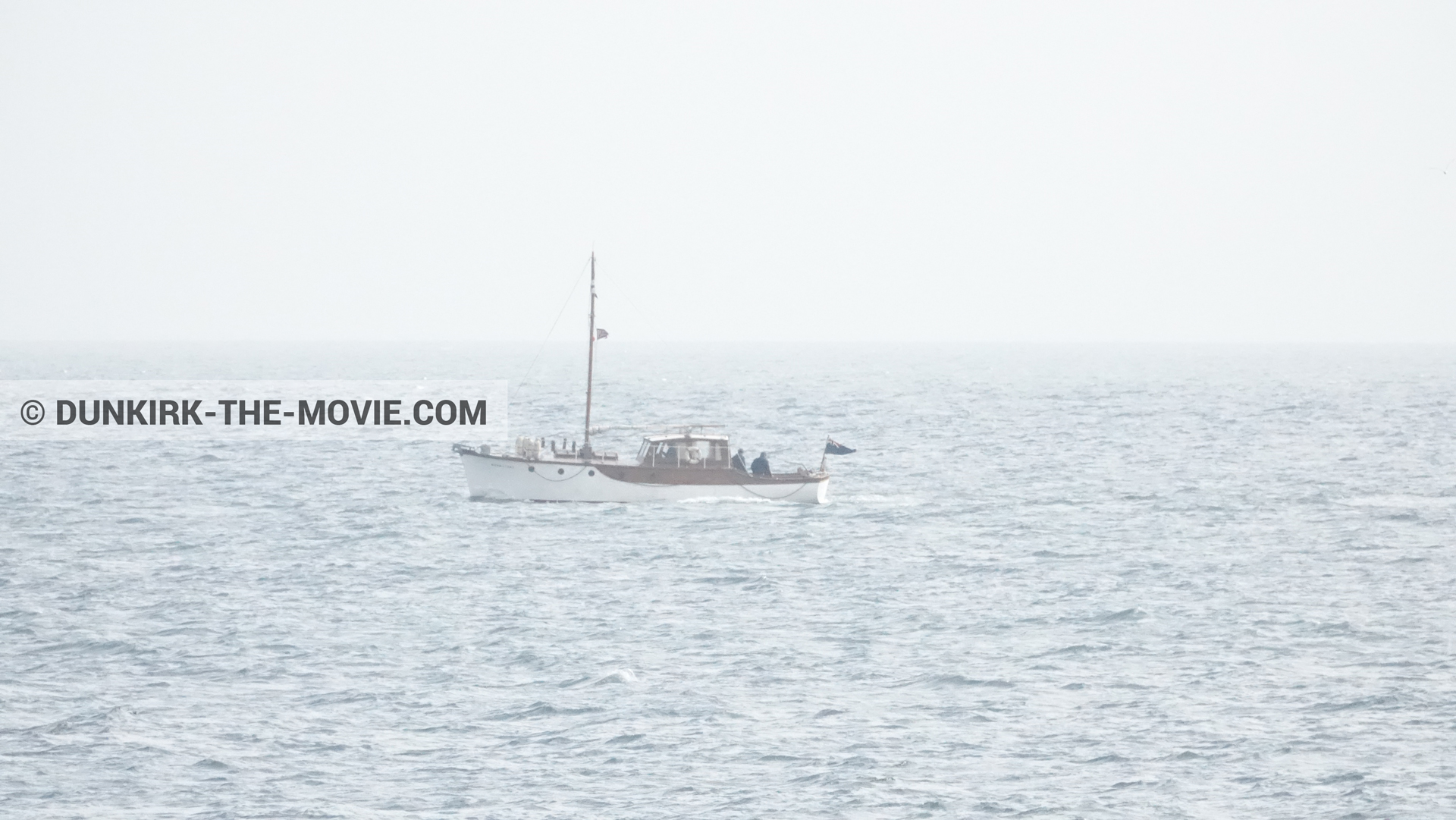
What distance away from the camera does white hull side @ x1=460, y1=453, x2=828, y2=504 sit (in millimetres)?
67000

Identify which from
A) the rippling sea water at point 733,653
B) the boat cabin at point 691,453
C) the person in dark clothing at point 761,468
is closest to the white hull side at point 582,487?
the person in dark clothing at point 761,468

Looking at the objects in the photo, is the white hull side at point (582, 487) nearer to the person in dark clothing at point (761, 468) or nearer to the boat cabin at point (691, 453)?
Answer: the person in dark clothing at point (761, 468)

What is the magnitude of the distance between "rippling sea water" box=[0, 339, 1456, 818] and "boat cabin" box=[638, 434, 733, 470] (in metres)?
2.18

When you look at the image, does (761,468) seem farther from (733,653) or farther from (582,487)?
(733,653)

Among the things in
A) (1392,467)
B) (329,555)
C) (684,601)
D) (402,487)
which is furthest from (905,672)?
(1392,467)

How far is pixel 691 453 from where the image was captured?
67562mm

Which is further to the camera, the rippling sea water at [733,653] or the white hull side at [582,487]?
the white hull side at [582,487]

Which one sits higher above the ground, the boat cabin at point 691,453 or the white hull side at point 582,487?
the boat cabin at point 691,453

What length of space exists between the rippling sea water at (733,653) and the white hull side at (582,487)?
2.43 ft

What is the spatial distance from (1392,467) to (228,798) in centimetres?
7474

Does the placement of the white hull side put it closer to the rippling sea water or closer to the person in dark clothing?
the person in dark clothing

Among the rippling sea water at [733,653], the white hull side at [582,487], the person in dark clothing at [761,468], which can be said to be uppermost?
the person in dark clothing at [761,468]

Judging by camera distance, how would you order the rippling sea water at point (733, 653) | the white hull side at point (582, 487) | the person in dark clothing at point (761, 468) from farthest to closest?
the person in dark clothing at point (761, 468), the white hull side at point (582, 487), the rippling sea water at point (733, 653)

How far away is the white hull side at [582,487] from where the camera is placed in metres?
67.0
